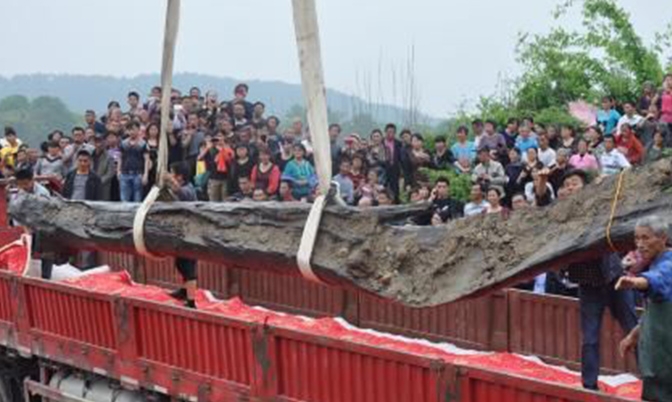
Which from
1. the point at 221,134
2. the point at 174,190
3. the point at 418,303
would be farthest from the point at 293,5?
the point at 221,134

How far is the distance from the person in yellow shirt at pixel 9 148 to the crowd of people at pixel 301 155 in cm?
2

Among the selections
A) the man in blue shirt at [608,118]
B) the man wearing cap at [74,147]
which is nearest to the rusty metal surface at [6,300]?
the man wearing cap at [74,147]

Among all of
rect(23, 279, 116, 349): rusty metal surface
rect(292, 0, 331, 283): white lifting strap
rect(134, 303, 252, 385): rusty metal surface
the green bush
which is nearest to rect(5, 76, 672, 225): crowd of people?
the green bush

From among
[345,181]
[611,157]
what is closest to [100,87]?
[345,181]

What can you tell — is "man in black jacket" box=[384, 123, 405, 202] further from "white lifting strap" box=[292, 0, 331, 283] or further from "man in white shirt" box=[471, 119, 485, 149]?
"white lifting strap" box=[292, 0, 331, 283]

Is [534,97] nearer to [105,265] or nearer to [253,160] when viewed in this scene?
[253,160]

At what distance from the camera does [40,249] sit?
27.0ft

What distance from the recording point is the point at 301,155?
11359 mm

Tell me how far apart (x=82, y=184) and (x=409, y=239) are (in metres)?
7.14

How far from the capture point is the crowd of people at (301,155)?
9.95 meters

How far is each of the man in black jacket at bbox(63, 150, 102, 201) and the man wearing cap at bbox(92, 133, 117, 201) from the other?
16 cm

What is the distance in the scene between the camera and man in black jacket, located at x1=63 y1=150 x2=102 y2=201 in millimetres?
11484

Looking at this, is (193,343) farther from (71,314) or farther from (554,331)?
(554,331)

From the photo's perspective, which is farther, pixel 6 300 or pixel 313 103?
pixel 6 300
